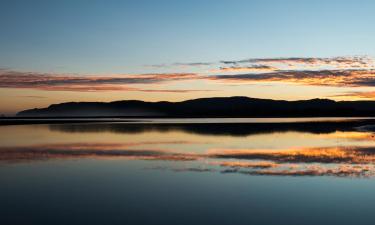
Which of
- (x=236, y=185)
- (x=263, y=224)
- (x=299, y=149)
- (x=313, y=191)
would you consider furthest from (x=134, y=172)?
(x=299, y=149)

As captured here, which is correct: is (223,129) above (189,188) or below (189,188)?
above

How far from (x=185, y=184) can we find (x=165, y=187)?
100 cm

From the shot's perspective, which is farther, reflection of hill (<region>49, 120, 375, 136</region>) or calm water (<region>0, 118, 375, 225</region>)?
reflection of hill (<region>49, 120, 375, 136</region>)

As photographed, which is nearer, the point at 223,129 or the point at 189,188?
the point at 189,188

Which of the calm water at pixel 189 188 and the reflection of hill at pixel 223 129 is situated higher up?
the reflection of hill at pixel 223 129

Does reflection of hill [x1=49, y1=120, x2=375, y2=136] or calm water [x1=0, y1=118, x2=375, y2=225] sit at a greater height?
reflection of hill [x1=49, y1=120, x2=375, y2=136]

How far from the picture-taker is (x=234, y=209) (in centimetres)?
1418

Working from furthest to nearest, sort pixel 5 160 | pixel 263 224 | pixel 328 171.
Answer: pixel 5 160 → pixel 328 171 → pixel 263 224

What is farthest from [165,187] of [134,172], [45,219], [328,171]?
[328,171]

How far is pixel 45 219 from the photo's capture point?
12742mm

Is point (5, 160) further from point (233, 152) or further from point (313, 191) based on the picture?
point (313, 191)

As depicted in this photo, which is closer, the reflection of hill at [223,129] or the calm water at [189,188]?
the calm water at [189,188]

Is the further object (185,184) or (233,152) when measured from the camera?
(233,152)

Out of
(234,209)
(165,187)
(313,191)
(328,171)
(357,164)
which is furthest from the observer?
(357,164)
